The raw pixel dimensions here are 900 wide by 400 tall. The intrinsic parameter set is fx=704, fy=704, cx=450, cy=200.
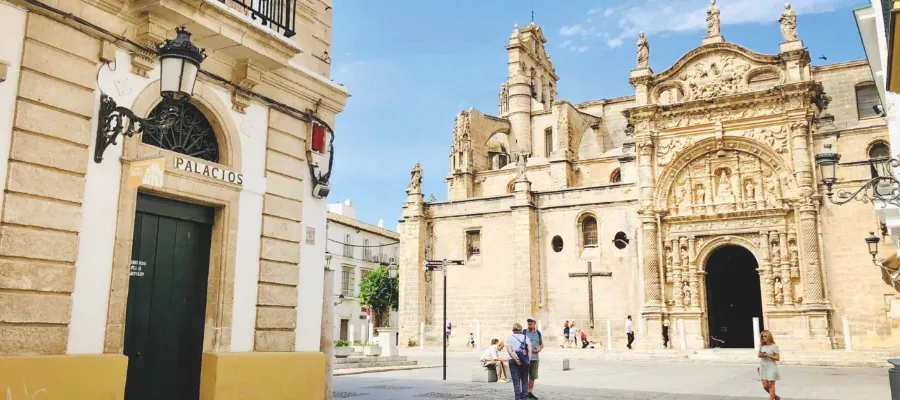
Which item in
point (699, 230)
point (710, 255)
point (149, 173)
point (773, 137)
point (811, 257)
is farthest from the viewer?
point (710, 255)

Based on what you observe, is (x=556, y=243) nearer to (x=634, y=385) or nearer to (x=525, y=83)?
(x=525, y=83)

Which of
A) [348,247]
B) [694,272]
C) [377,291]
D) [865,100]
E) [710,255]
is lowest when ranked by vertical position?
[377,291]

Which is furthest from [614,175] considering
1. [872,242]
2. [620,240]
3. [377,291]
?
[872,242]

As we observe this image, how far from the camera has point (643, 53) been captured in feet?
101

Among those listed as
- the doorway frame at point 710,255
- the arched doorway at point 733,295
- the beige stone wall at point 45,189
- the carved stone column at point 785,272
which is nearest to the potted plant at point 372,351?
the doorway frame at point 710,255

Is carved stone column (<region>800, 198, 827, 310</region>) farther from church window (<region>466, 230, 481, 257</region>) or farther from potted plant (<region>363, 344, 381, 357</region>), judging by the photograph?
potted plant (<region>363, 344, 381, 357</region>)

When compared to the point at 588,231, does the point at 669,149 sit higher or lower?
higher

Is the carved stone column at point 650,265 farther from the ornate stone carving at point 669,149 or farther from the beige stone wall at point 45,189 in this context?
the beige stone wall at point 45,189

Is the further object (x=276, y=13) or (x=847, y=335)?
(x=847, y=335)

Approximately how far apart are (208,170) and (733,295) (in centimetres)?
2910

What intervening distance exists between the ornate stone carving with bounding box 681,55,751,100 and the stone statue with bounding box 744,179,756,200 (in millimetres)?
3687

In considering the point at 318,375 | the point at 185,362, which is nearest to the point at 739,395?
the point at 318,375

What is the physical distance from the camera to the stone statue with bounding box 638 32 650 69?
30469 mm

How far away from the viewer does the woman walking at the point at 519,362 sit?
10.1 metres
